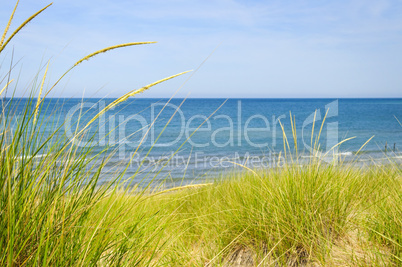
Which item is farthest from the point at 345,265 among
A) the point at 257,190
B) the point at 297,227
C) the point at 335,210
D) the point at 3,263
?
the point at 3,263

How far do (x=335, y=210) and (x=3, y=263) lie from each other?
6.90ft

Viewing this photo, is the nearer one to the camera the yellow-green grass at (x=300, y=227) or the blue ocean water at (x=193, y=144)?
the blue ocean water at (x=193, y=144)

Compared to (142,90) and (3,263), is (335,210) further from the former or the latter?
(3,263)

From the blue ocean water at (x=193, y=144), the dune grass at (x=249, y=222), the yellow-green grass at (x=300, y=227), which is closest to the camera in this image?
the dune grass at (x=249, y=222)

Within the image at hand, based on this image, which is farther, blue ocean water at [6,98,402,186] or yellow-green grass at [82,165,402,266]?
yellow-green grass at [82,165,402,266]

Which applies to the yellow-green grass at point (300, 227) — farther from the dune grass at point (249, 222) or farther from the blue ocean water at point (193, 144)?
the blue ocean water at point (193, 144)

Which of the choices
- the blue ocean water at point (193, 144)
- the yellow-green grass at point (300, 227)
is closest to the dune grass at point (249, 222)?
the yellow-green grass at point (300, 227)

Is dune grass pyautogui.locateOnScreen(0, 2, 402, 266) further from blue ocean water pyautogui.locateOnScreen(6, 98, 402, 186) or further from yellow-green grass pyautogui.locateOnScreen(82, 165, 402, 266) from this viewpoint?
blue ocean water pyautogui.locateOnScreen(6, 98, 402, 186)

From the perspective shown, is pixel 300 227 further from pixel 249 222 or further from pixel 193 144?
pixel 193 144

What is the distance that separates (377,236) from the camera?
7.20 feet

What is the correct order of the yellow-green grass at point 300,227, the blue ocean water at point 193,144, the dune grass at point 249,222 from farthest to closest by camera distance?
the yellow-green grass at point 300,227, the blue ocean water at point 193,144, the dune grass at point 249,222

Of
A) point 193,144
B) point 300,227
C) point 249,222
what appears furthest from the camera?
point 193,144

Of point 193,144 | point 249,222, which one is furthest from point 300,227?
point 193,144

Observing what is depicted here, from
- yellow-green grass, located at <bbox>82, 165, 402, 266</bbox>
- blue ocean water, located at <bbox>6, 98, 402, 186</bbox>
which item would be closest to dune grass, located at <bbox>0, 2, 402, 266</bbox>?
yellow-green grass, located at <bbox>82, 165, 402, 266</bbox>
